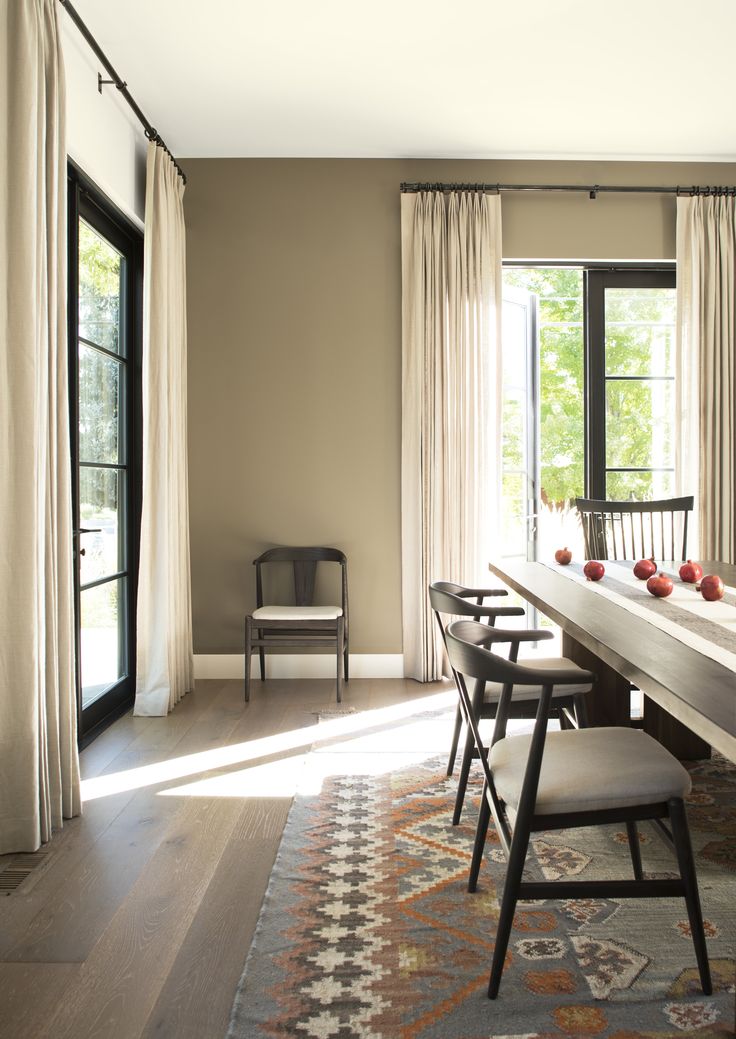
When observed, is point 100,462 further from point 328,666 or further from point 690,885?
point 690,885

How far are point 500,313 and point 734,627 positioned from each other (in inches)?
112

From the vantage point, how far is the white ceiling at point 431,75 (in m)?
3.25

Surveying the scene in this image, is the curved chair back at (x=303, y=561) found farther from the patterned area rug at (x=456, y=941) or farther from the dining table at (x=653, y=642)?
the patterned area rug at (x=456, y=941)

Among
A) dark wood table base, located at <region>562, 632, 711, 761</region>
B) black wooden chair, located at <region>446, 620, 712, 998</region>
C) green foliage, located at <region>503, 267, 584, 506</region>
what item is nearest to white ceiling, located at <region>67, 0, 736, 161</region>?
green foliage, located at <region>503, 267, 584, 506</region>

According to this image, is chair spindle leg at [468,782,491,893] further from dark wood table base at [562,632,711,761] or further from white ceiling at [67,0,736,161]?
white ceiling at [67,0,736,161]

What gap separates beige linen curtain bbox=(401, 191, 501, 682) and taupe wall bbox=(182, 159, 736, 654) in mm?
124

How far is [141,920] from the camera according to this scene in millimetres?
2057

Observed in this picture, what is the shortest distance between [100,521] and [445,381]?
81.9 inches

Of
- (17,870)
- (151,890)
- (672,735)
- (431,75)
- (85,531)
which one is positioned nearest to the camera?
(151,890)

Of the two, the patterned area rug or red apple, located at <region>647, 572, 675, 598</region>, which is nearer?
the patterned area rug

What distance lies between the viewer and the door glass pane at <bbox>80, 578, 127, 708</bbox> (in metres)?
3.67

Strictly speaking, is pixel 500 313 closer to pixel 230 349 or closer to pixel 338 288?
pixel 338 288

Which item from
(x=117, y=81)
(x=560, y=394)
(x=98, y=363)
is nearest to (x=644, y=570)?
(x=98, y=363)

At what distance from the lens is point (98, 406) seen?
388 cm
